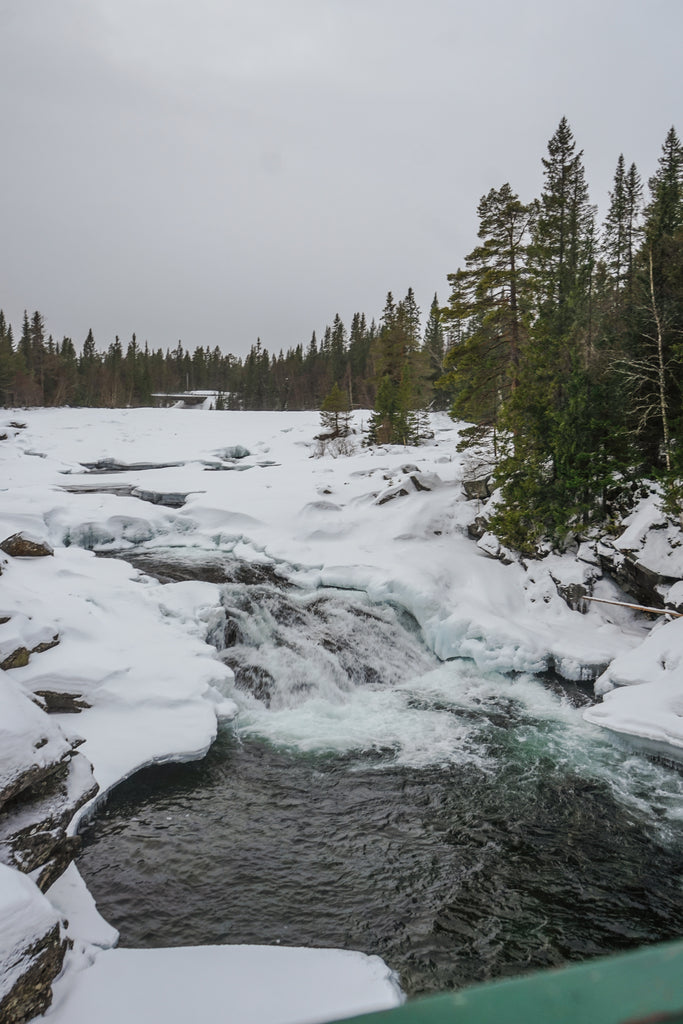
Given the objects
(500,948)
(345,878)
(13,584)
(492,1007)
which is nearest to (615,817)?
(500,948)

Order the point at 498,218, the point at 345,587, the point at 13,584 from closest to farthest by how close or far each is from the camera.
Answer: the point at 13,584, the point at 345,587, the point at 498,218

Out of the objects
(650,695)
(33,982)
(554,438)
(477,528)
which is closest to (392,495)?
(477,528)

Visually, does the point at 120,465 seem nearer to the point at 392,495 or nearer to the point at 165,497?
the point at 165,497

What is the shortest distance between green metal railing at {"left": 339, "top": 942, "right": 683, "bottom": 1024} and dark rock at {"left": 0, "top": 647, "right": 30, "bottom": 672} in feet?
30.4

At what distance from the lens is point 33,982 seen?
13.1 feet

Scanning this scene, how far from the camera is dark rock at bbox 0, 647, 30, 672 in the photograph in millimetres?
8441

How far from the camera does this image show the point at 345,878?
20.8ft

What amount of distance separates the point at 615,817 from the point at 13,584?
36.1 feet

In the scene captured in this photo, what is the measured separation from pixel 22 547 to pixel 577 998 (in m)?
15.1

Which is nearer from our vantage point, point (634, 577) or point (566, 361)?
point (634, 577)

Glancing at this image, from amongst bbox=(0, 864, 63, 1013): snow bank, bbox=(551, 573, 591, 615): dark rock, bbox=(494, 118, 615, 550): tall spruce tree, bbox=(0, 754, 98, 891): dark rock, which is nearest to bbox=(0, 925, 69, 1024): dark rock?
bbox=(0, 864, 63, 1013): snow bank

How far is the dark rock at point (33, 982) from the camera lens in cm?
382

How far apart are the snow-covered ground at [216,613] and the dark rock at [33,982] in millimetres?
164

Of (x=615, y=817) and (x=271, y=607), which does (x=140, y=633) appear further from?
(x=615, y=817)
